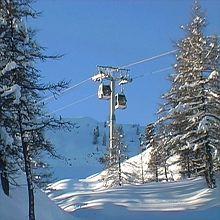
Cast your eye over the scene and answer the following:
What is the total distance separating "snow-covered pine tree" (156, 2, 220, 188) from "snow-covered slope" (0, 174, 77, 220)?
10158 millimetres

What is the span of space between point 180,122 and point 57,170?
161386mm


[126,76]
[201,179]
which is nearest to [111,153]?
[126,76]

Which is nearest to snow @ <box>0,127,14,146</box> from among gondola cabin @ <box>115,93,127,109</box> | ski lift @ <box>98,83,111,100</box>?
ski lift @ <box>98,83,111,100</box>

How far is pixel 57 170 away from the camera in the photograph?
194 meters

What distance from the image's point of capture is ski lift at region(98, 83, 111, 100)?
4988cm

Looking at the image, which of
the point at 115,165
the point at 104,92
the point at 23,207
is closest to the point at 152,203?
the point at 23,207

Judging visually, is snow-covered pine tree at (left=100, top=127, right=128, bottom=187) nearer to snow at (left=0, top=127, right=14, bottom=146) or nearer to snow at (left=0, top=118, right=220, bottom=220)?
snow at (left=0, top=118, right=220, bottom=220)

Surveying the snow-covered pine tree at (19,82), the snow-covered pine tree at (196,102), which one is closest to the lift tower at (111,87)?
the snow-covered pine tree at (196,102)

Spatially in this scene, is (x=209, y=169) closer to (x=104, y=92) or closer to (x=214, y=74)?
(x=214, y=74)

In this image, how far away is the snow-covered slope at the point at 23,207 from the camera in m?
22.9

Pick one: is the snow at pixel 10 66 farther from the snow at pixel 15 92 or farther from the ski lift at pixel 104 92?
the ski lift at pixel 104 92

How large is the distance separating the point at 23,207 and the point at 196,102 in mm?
14227

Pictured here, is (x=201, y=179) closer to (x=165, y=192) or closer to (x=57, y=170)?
(x=165, y=192)

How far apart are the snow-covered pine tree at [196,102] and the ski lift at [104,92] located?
44.8 feet
